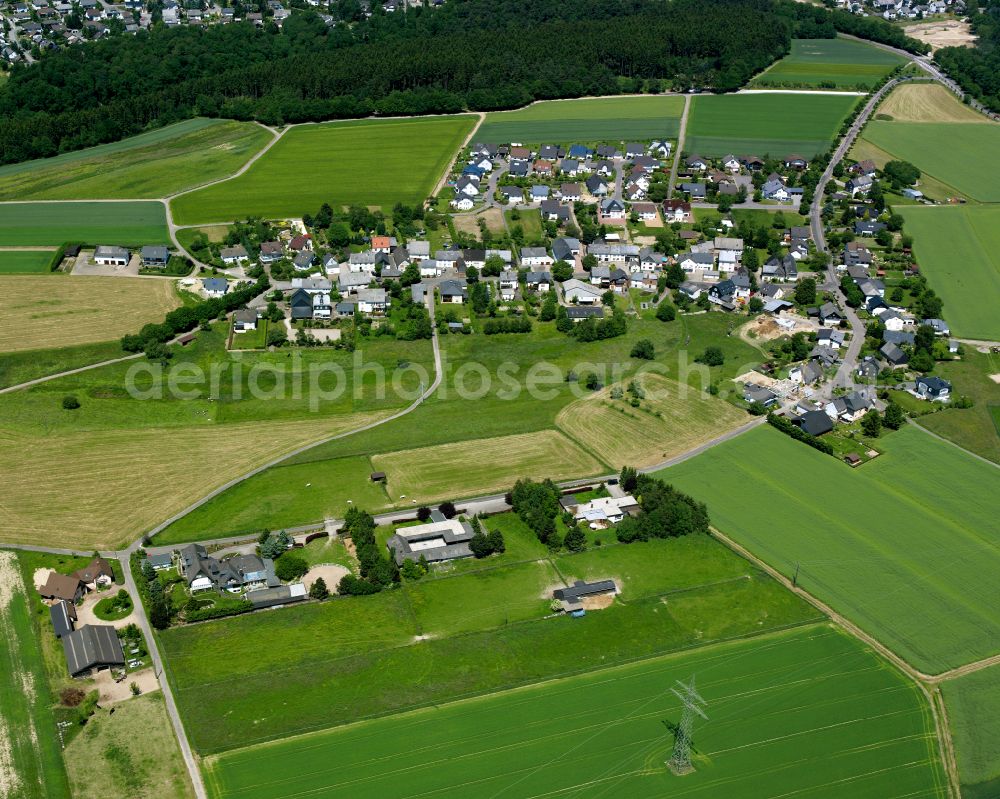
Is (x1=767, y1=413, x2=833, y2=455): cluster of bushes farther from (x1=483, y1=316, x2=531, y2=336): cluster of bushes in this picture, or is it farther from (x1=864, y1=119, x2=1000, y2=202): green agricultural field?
(x1=864, y1=119, x2=1000, y2=202): green agricultural field

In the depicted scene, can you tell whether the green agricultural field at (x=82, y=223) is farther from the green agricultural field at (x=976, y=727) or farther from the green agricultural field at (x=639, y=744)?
the green agricultural field at (x=976, y=727)

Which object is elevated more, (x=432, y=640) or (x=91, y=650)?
(x=91, y=650)

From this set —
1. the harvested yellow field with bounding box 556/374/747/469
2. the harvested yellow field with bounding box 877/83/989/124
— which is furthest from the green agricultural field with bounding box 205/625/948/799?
the harvested yellow field with bounding box 877/83/989/124

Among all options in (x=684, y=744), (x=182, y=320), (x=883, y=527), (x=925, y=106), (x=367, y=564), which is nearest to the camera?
(x=684, y=744)

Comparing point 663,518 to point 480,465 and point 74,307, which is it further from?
point 74,307

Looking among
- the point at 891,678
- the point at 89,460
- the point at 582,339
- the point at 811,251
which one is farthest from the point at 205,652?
the point at 811,251

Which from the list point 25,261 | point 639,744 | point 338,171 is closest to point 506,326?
point 338,171

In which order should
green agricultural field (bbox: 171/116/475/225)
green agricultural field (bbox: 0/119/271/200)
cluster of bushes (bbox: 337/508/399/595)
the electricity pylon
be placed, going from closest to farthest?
the electricity pylon, cluster of bushes (bbox: 337/508/399/595), green agricultural field (bbox: 171/116/475/225), green agricultural field (bbox: 0/119/271/200)
